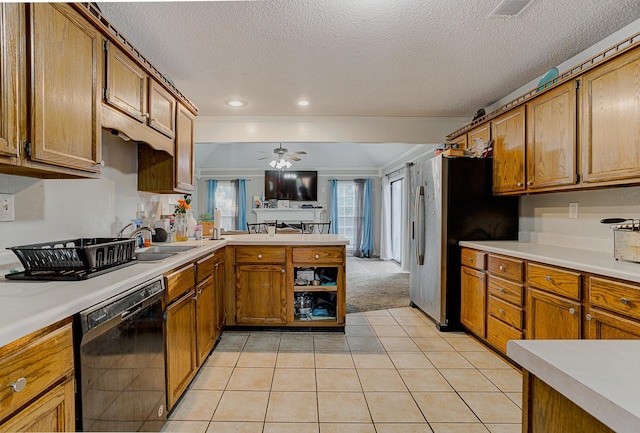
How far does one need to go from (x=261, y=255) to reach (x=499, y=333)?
212 centimetres

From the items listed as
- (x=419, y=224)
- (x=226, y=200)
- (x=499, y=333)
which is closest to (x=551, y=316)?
(x=499, y=333)

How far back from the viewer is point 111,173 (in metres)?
2.50

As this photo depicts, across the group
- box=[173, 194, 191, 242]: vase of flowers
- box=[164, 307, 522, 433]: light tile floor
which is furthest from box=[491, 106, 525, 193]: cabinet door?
box=[173, 194, 191, 242]: vase of flowers

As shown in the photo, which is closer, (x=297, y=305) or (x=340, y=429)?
(x=340, y=429)

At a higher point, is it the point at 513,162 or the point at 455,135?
the point at 455,135

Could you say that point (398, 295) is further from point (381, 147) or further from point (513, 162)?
point (381, 147)

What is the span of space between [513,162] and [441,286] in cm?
133

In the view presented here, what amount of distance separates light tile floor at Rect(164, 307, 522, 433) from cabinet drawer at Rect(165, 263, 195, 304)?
685mm

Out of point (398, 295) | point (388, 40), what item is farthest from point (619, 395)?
point (398, 295)

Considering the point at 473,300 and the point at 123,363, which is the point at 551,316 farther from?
the point at 123,363

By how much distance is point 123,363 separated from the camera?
1.37 m

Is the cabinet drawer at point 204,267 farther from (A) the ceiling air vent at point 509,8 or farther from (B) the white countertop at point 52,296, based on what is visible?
(A) the ceiling air vent at point 509,8

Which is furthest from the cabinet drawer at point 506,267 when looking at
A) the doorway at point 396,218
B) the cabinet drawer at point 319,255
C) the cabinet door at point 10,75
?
the doorway at point 396,218

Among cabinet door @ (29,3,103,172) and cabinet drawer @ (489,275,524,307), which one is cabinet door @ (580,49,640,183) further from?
cabinet door @ (29,3,103,172)
